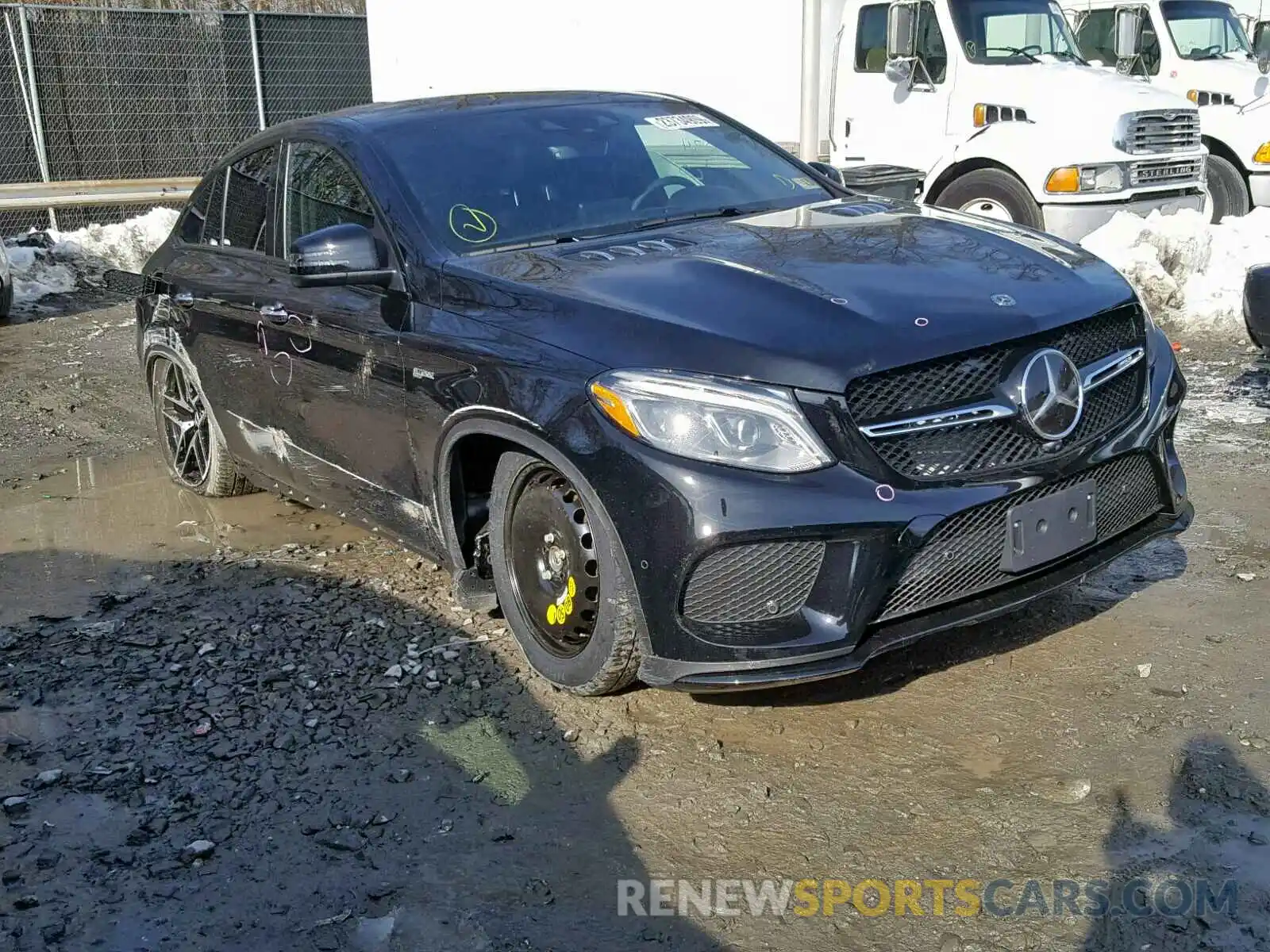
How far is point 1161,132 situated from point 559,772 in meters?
8.86

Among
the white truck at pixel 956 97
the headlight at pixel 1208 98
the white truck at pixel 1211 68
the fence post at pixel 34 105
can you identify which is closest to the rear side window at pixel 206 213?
the white truck at pixel 956 97

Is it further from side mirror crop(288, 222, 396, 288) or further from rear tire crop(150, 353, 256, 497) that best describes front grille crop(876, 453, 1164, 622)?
rear tire crop(150, 353, 256, 497)

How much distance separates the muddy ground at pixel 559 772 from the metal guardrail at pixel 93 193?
37.1 feet

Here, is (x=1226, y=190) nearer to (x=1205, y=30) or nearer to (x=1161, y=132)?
(x=1205, y=30)

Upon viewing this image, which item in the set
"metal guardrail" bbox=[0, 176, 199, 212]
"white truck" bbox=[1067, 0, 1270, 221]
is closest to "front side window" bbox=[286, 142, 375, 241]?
"white truck" bbox=[1067, 0, 1270, 221]

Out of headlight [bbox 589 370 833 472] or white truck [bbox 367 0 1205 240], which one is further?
white truck [bbox 367 0 1205 240]

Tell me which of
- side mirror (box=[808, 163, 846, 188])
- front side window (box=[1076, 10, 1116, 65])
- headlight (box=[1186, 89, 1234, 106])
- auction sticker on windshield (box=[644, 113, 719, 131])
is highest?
front side window (box=[1076, 10, 1116, 65])

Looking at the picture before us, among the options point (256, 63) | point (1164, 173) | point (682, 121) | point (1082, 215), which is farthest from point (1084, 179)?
point (256, 63)

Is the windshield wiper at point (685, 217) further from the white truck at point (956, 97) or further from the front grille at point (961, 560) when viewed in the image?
the white truck at point (956, 97)

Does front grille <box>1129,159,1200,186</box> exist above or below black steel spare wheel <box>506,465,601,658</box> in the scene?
above

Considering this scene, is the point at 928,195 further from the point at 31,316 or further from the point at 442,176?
the point at 31,316

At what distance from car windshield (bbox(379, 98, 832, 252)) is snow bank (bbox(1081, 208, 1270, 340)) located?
16.7ft

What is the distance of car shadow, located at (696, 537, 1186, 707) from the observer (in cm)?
409

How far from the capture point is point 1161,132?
10.6 meters
